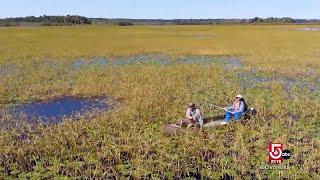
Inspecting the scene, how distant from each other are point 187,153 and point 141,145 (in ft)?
5.06

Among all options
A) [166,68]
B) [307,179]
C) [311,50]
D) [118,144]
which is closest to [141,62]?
[166,68]

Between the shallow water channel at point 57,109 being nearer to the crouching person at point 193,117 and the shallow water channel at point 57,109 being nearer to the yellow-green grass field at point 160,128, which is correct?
the yellow-green grass field at point 160,128

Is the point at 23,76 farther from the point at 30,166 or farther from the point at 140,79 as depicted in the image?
the point at 30,166

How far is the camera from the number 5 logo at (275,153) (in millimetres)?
12406

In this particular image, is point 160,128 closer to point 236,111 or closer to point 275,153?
point 236,111

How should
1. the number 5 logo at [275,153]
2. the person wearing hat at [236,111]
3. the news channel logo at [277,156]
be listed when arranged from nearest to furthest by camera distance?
the news channel logo at [277,156]
the number 5 logo at [275,153]
the person wearing hat at [236,111]

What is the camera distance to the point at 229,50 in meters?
47.4

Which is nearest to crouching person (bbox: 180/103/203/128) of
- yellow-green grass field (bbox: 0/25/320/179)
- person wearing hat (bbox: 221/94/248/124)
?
yellow-green grass field (bbox: 0/25/320/179)

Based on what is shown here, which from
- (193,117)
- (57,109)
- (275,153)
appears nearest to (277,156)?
(275,153)

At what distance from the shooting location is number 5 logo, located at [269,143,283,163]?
1241 cm

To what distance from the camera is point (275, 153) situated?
1274 cm

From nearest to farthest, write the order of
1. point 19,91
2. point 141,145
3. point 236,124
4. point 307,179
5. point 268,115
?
point 307,179, point 141,145, point 236,124, point 268,115, point 19,91

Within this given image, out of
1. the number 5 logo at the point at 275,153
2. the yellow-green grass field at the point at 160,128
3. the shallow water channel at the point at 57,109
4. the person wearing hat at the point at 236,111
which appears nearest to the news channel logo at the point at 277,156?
the number 5 logo at the point at 275,153

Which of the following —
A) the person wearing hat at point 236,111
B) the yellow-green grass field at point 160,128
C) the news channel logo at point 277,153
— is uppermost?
the person wearing hat at point 236,111
